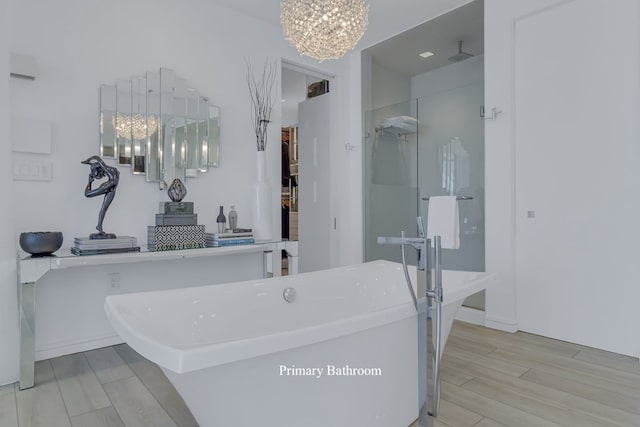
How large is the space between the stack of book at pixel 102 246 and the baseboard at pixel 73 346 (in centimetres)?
67

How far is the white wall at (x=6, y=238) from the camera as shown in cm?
205

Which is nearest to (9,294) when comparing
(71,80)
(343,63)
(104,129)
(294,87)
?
(104,129)

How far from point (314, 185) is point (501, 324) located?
2453mm

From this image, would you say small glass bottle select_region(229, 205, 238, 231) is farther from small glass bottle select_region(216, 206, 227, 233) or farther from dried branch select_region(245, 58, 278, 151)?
dried branch select_region(245, 58, 278, 151)

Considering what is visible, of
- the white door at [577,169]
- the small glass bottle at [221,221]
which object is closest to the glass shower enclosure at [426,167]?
the white door at [577,169]

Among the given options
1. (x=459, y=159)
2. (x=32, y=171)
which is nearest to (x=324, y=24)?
(x=459, y=159)

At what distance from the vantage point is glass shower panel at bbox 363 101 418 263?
12.2 ft

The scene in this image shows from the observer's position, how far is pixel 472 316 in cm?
322

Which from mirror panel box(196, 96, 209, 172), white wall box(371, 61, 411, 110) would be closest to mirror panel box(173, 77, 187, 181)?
mirror panel box(196, 96, 209, 172)

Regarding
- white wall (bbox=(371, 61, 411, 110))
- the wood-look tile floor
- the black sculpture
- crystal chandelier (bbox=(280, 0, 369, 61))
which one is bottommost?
the wood-look tile floor

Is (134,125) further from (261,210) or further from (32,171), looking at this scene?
(261,210)

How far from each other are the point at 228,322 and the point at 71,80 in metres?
1.96

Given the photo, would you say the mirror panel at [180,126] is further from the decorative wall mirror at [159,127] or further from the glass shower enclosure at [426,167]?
the glass shower enclosure at [426,167]

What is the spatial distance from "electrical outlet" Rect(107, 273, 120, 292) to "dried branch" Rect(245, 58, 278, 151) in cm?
152
